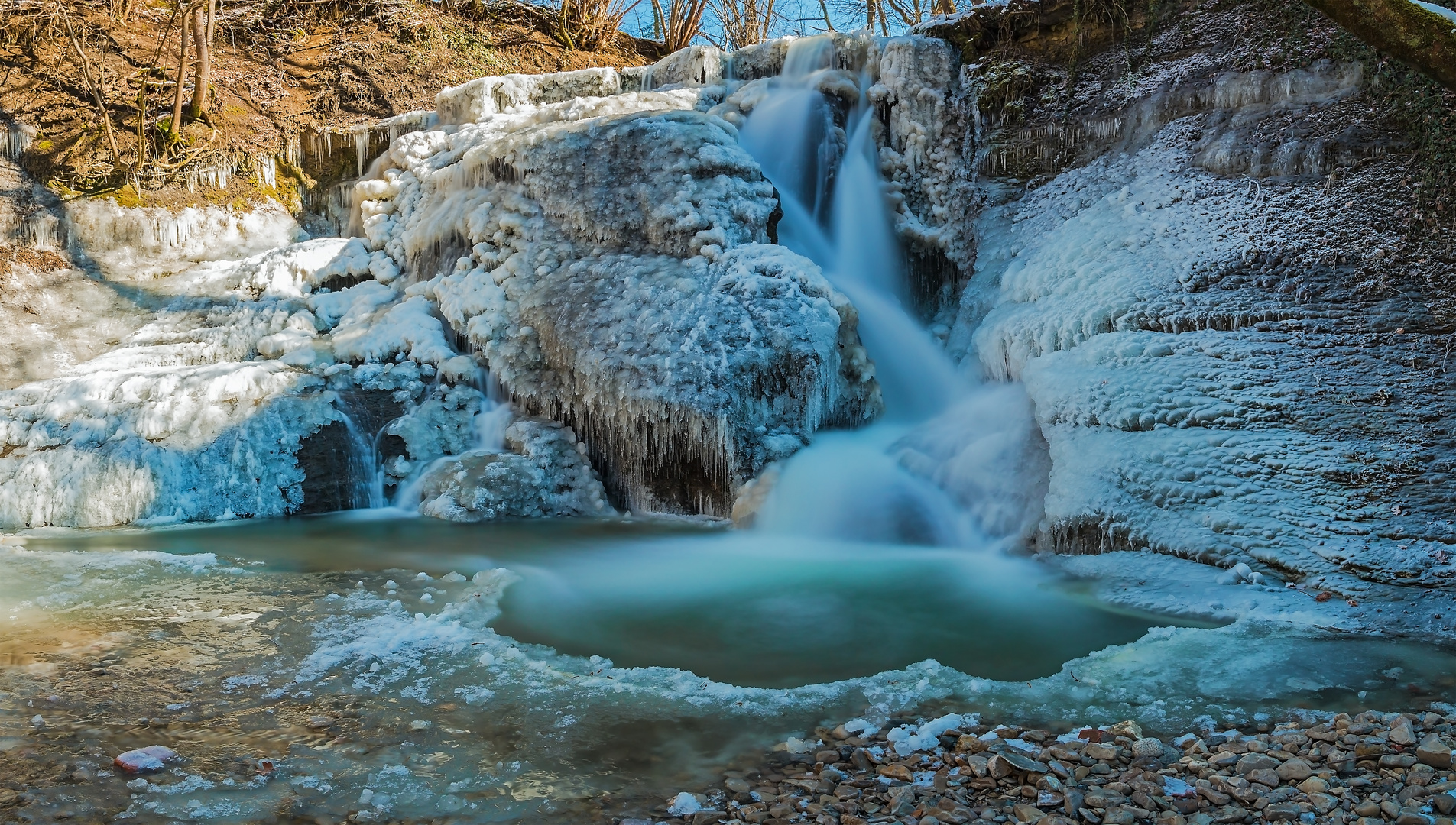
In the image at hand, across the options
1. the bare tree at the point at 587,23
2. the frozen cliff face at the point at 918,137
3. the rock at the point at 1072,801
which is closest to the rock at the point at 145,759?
the rock at the point at 1072,801

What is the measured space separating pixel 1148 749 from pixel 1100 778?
26cm

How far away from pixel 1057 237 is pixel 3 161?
1126 centimetres

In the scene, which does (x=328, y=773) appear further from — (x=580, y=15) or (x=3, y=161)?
(x=580, y=15)

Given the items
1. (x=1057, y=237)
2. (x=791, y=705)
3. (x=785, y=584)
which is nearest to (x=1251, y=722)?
(x=791, y=705)

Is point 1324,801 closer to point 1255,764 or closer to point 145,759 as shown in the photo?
point 1255,764

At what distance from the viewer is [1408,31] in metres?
3.38

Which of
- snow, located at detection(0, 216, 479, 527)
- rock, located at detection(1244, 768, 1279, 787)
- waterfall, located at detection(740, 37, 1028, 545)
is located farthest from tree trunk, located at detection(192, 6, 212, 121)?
rock, located at detection(1244, 768, 1279, 787)

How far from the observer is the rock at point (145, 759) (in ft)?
8.63

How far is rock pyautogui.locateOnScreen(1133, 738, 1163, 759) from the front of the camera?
2.69 meters

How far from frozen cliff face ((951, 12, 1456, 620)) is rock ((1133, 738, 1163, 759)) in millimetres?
2132

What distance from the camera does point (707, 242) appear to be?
7770 mm

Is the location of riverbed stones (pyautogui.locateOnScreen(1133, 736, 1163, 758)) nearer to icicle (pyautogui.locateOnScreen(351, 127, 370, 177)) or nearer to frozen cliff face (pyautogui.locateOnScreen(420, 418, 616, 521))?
frozen cliff face (pyautogui.locateOnScreen(420, 418, 616, 521))

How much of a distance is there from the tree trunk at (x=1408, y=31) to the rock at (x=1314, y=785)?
2.68 m

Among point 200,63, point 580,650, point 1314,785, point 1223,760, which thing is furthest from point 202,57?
point 1314,785
